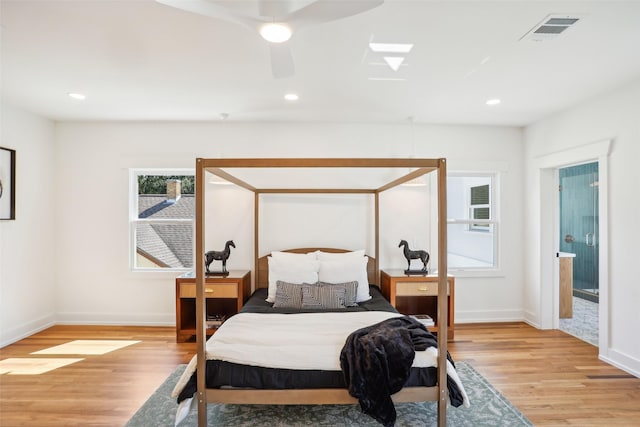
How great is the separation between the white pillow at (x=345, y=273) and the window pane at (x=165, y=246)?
190 cm

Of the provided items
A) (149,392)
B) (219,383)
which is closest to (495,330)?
(219,383)

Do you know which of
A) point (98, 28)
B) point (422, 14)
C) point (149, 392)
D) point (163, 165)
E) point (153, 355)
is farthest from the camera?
point (163, 165)

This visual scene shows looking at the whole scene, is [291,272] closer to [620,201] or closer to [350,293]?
[350,293]

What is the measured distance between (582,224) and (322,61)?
5.14 m

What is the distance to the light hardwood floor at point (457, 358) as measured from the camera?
2453 mm

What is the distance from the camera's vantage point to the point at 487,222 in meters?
4.62

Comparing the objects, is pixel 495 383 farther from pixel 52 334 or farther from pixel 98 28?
pixel 52 334

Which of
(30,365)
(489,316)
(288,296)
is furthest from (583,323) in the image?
(30,365)

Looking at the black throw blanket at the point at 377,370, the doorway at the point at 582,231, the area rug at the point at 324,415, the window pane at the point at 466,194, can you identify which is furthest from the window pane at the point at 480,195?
the black throw blanket at the point at 377,370

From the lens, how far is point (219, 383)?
2.13 meters

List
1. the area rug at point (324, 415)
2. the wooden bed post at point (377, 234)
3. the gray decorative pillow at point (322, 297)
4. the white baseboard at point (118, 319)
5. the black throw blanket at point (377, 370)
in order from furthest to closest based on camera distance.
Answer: the white baseboard at point (118, 319), the wooden bed post at point (377, 234), the gray decorative pillow at point (322, 297), the area rug at point (324, 415), the black throw blanket at point (377, 370)

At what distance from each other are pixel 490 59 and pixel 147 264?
14.5 ft

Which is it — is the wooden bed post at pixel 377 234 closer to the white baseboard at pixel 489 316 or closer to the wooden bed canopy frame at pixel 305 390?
the white baseboard at pixel 489 316

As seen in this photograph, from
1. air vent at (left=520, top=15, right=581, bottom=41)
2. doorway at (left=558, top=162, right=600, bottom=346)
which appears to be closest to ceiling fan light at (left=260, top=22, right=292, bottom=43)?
air vent at (left=520, top=15, right=581, bottom=41)
